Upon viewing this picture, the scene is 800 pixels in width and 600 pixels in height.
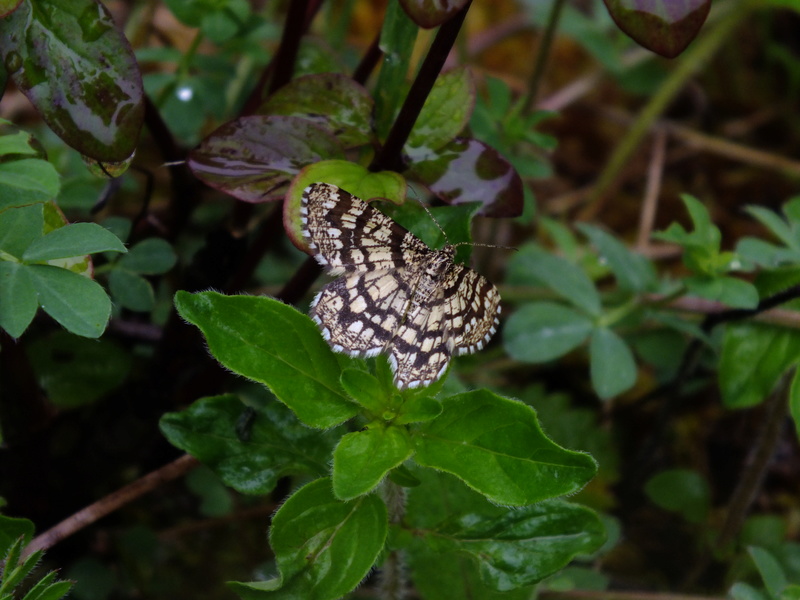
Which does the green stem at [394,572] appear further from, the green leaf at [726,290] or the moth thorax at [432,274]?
the green leaf at [726,290]

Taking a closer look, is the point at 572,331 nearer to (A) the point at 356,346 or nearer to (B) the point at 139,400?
(A) the point at 356,346

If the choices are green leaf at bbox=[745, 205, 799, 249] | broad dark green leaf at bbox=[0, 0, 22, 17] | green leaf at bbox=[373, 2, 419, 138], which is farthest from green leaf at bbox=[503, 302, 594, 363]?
broad dark green leaf at bbox=[0, 0, 22, 17]

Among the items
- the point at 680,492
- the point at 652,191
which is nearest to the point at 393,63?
the point at 680,492

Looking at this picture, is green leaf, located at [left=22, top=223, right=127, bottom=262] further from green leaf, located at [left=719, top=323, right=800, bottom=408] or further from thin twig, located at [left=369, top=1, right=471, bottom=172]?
green leaf, located at [left=719, top=323, right=800, bottom=408]

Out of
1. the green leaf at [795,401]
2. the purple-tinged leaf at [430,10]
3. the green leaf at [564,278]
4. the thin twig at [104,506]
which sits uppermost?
the purple-tinged leaf at [430,10]

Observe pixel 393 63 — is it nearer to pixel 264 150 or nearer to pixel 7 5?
pixel 264 150

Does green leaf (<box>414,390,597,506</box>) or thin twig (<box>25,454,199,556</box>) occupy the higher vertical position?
green leaf (<box>414,390,597,506</box>)

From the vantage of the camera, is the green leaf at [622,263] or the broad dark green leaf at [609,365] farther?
the green leaf at [622,263]

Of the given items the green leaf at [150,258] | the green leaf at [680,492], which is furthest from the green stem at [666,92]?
the green leaf at [150,258]
